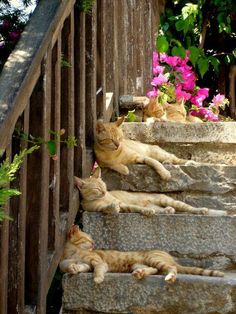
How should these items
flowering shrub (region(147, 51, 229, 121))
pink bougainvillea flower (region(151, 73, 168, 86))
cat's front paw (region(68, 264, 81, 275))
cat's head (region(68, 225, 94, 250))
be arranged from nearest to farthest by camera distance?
cat's front paw (region(68, 264, 81, 275))
cat's head (region(68, 225, 94, 250))
pink bougainvillea flower (region(151, 73, 168, 86))
flowering shrub (region(147, 51, 229, 121))

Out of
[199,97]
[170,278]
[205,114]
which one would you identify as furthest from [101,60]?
[199,97]

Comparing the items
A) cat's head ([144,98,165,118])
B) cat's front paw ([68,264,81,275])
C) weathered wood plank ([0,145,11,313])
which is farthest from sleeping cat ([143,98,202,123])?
weathered wood plank ([0,145,11,313])

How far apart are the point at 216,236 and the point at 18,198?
1.20 m

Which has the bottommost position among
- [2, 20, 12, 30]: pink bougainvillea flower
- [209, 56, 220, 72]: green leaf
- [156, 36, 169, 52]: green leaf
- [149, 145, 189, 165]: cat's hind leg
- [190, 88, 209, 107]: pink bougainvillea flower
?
[149, 145, 189, 165]: cat's hind leg

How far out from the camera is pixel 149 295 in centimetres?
254

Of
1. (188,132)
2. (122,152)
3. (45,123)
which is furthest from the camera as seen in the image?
(188,132)

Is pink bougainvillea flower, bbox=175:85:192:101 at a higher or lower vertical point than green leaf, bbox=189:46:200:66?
lower

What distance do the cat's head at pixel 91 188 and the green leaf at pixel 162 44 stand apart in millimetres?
3150

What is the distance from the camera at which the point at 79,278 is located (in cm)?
261

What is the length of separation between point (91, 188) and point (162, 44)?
345 centimetres

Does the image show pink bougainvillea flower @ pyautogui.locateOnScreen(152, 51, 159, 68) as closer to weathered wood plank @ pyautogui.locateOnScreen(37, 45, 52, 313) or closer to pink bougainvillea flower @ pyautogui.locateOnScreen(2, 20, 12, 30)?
pink bougainvillea flower @ pyautogui.locateOnScreen(2, 20, 12, 30)

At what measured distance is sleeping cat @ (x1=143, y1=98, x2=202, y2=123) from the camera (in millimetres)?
4727

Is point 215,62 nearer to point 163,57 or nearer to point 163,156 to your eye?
point 163,57

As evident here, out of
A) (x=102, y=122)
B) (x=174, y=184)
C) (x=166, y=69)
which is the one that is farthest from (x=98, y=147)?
(x=166, y=69)
